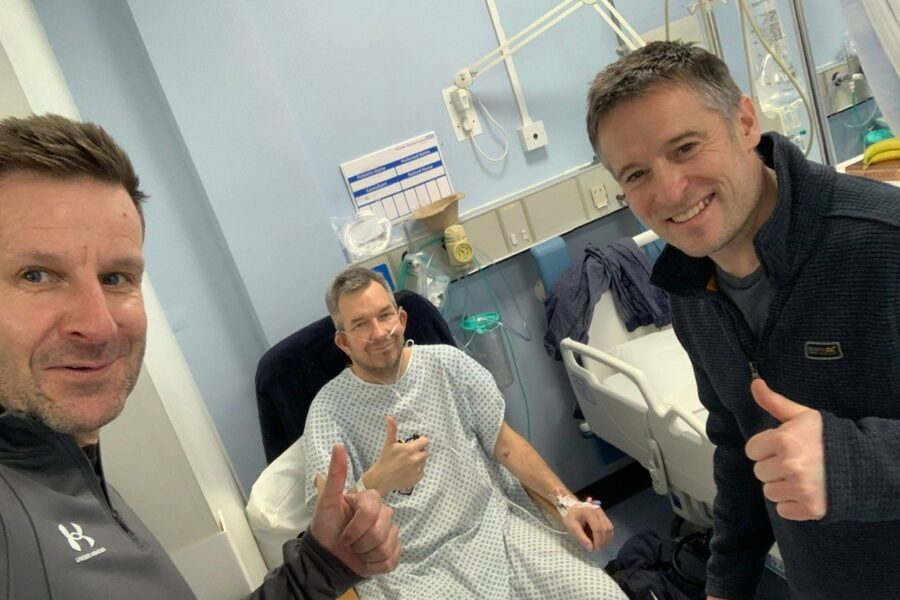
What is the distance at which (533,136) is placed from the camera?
8.64 ft

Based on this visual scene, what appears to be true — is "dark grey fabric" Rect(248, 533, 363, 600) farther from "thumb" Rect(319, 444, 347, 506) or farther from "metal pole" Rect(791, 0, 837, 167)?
"metal pole" Rect(791, 0, 837, 167)

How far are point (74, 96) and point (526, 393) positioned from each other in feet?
6.77

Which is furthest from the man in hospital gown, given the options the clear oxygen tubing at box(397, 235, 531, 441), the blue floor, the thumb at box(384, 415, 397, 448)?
the blue floor

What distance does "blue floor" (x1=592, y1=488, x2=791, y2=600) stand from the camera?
2559 mm

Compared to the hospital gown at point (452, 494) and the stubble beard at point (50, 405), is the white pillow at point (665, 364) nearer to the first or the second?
the hospital gown at point (452, 494)

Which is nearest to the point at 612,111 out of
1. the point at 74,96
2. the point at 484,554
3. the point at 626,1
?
the point at 484,554

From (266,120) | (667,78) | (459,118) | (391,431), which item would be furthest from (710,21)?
(391,431)

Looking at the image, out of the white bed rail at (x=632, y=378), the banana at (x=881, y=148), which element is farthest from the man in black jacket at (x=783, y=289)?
the banana at (x=881, y=148)

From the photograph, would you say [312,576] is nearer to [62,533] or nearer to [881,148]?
[62,533]

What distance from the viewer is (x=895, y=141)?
5.39 ft

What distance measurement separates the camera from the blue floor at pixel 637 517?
256cm

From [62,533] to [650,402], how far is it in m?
1.60

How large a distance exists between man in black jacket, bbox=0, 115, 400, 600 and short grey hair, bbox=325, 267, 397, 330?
1.08 meters

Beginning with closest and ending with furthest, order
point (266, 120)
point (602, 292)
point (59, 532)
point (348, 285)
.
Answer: point (59, 532)
point (348, 285)
point (266, 120)
point (602, 292)
